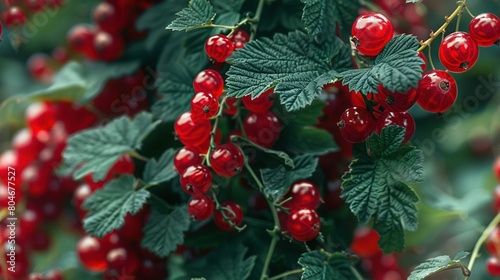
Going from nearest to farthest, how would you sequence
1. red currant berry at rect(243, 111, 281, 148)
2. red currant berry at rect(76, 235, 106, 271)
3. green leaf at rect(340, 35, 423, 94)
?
green leaf at rect(340, 35, 423, 94) < red currant berry at rect(243, 111, 281, 148) < red currant berry at rect(76, 235, 106, 271)

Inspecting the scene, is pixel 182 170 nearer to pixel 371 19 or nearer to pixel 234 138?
pixel 234 138

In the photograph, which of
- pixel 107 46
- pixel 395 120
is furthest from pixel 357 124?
pixel 107 46

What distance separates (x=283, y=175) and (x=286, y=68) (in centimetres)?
8

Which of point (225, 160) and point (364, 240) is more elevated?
point (225, 160)

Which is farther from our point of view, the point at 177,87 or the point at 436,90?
the point at 177,87

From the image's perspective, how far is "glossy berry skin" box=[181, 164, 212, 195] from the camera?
448 millimetres

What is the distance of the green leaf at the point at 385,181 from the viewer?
42 cm

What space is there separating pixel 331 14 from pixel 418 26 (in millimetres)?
288

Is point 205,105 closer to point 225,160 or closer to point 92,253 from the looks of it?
point 225,160

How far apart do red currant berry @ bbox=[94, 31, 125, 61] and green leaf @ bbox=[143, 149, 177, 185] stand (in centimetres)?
19

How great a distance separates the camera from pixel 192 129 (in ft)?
1.52

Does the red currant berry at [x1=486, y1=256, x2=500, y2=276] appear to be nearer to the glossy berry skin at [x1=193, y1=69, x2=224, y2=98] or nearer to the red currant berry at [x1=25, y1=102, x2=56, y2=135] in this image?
the glossy berry skin at [x1=193, y1=69, x2=224, y2=98]

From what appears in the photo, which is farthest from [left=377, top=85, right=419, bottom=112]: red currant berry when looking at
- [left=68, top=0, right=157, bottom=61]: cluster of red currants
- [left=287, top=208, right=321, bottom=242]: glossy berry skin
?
[left=68, top=0, right=157, bottom=61]: cluster of red currants

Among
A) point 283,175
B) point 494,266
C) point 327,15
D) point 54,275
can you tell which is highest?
point 327,15
